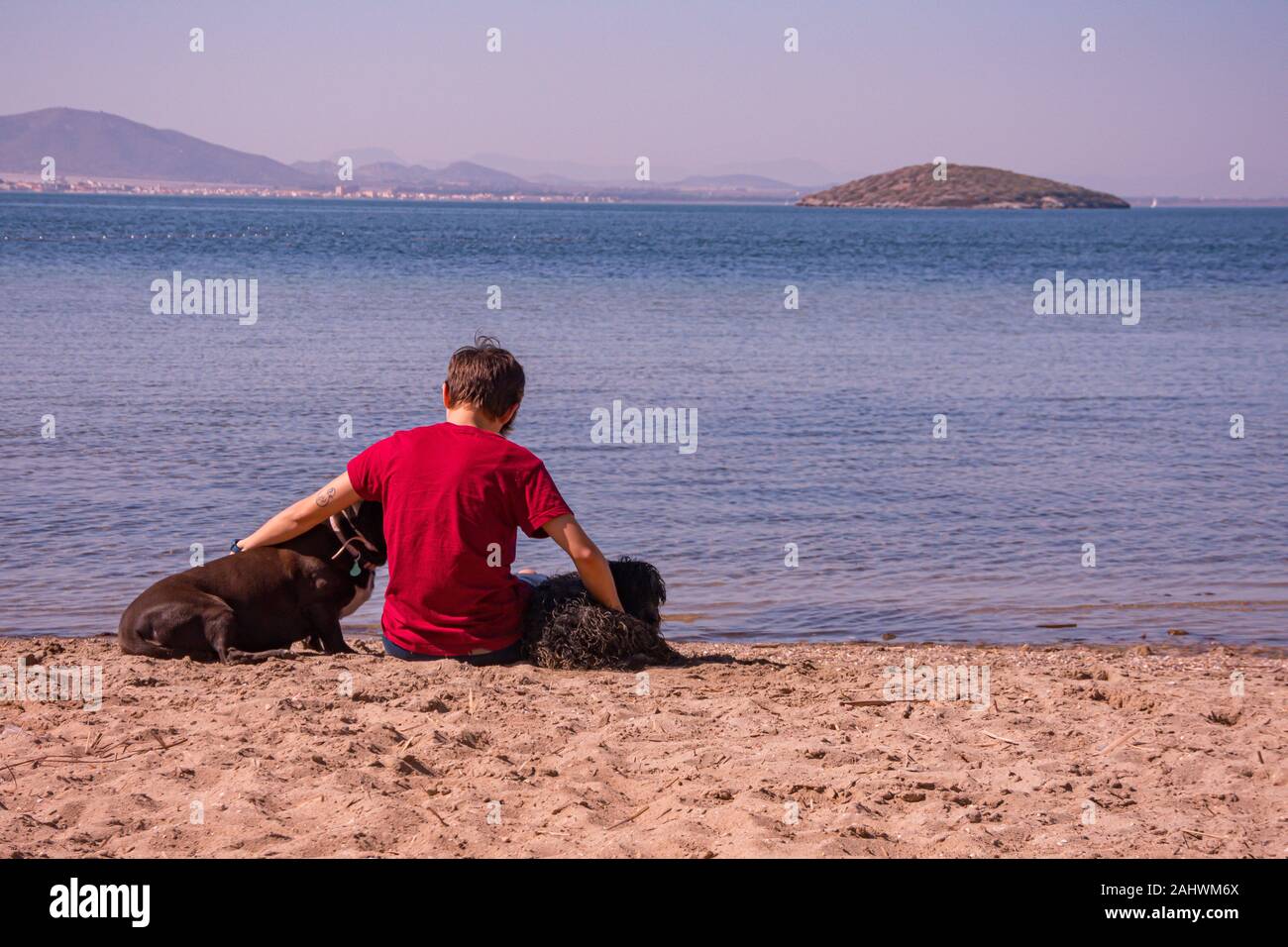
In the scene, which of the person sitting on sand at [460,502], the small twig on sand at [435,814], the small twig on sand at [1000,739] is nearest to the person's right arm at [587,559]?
the person sitting on sand at [460,502]

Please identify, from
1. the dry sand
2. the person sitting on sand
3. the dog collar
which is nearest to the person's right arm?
the person sitting on sand

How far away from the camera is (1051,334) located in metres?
24.1

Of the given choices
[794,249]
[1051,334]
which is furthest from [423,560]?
[794,249]

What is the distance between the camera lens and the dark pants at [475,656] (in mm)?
5977

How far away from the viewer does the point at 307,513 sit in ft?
19.6

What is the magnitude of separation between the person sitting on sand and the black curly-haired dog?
11.5 inches

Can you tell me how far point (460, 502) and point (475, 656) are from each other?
85 cm

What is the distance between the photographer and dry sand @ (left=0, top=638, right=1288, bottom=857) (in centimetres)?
398

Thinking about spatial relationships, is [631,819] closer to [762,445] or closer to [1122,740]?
[1122,740]

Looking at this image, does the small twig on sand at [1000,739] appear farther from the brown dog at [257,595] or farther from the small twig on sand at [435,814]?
the brown dog at [257,595]

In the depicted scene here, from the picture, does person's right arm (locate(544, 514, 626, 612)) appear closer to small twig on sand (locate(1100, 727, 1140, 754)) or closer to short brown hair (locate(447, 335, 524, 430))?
short brown hair (locate(447, 335, 524, 430))

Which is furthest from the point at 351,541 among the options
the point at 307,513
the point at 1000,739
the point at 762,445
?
the point at 762,445

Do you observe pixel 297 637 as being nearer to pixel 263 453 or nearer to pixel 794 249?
pixel 263 453

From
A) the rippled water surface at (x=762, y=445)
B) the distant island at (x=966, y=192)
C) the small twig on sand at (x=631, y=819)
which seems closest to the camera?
the small twig on sand at (x=631, y=819)
